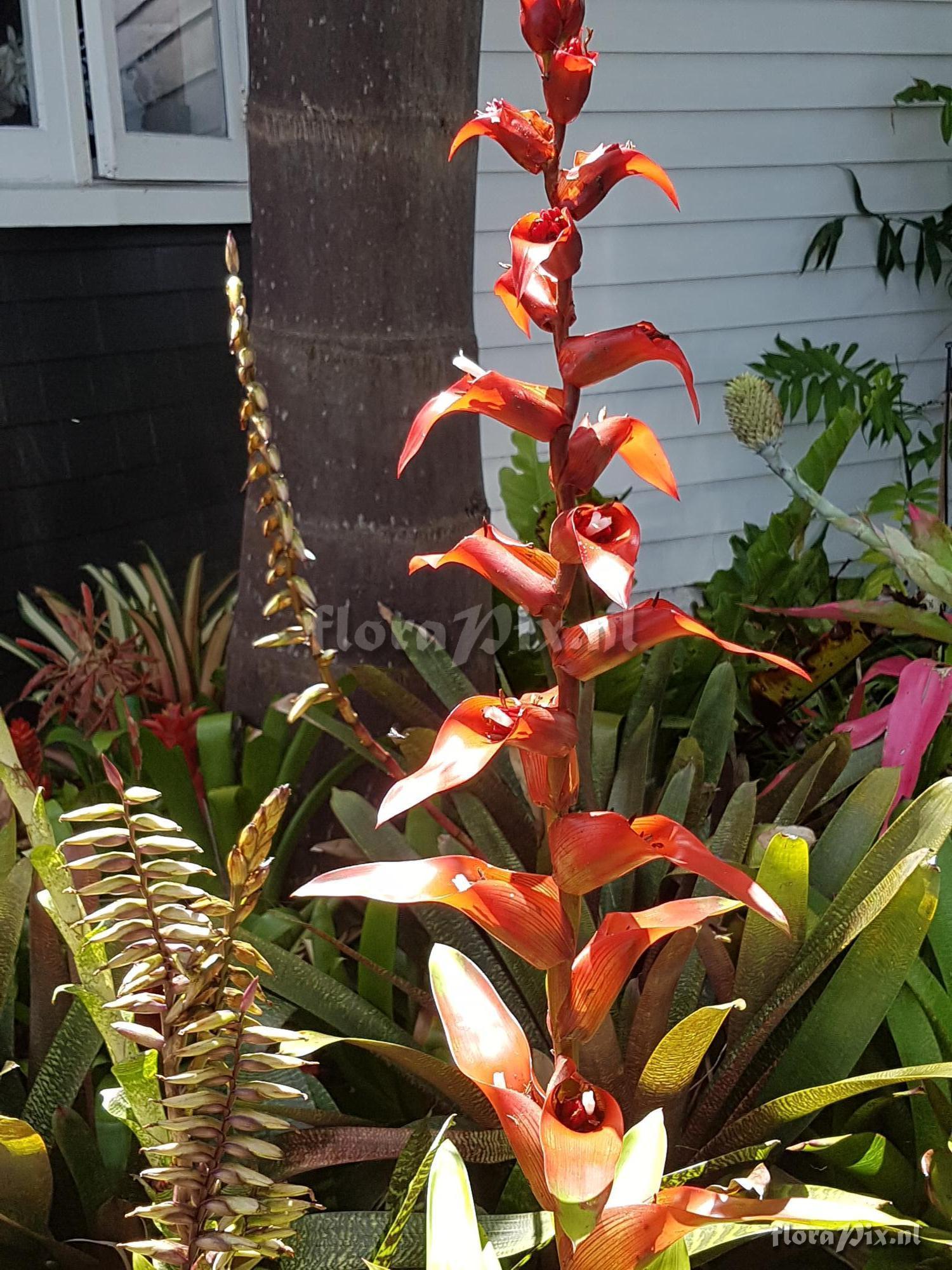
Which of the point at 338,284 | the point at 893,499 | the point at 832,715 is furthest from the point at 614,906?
the point at 893,499

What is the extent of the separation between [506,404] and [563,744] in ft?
0.37

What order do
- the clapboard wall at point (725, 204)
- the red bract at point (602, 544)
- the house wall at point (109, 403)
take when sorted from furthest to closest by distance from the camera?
1. the clapboard wall at point (725, 204)
2. the house wall at point (109, 403)
3. the red bract at point (602, 544)

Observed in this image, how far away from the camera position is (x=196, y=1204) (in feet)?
1.25

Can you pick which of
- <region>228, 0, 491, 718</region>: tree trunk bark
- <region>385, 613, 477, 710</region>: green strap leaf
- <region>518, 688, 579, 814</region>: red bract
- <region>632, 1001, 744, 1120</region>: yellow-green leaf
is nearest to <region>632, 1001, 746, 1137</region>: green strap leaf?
<region>632, 1001, 744, 1120</region>: yellow-green leaf

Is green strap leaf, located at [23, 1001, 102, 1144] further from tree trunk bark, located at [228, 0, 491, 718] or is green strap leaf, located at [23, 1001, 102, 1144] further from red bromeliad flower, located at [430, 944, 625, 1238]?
tree trunk bark, located at [228, 0, 491, 718]

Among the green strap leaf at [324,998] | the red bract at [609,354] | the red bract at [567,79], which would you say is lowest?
the green strap leaf at [324,998]

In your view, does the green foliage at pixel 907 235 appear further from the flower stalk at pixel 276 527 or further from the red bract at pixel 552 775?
the red bract at pixel 552 775

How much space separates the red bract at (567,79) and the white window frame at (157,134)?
206 centimetres

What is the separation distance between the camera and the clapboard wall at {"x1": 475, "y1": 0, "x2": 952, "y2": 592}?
2.40 m

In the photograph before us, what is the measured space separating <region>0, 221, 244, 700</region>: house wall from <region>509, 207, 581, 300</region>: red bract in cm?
202

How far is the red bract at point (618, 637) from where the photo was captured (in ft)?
1.03

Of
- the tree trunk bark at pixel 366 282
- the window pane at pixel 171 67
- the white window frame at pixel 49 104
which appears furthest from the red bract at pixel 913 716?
the window pane at pixel 171 67

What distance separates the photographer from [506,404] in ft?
1.10

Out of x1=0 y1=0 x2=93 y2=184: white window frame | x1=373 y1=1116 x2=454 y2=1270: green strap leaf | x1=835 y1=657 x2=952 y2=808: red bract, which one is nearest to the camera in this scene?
x1=373 y1=1116 x2=454 y2=1270: green strap leaf
